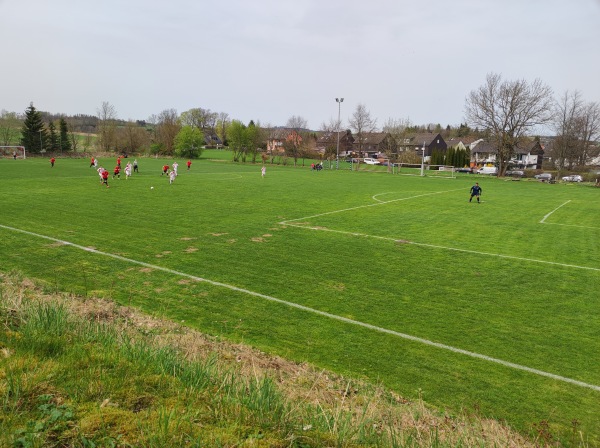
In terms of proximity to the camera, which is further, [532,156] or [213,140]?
[213,140]

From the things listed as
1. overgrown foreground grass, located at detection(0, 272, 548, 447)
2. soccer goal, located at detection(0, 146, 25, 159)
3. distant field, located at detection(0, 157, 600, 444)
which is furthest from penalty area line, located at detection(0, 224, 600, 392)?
soccer goal, located at detection(0, 146, 25, 159)

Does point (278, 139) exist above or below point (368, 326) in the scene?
above

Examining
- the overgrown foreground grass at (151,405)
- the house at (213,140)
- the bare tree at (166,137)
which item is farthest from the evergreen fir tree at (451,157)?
the overgrown foreground grass at (151,405)

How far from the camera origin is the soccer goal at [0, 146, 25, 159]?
Result: 75356mm

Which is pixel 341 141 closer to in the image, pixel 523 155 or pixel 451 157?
pixel 451 157

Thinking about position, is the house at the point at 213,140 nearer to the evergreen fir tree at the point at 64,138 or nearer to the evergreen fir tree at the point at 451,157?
the evergreen fir tree at the point at 64,138

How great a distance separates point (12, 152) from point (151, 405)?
295 ft

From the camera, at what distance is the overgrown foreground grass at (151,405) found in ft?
13.1

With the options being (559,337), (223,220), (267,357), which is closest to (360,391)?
(267,357)

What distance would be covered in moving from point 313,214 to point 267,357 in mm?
17276

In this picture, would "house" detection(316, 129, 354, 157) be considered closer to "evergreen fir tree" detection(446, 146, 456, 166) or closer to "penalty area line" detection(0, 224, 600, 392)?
"evergreen fir tree" detection(446, 146, 456, 166)

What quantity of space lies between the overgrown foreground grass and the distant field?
1508 mm

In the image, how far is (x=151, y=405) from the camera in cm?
453

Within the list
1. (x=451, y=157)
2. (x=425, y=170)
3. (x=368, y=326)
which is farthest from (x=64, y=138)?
(x=368, y=326)
